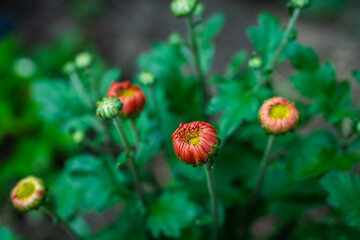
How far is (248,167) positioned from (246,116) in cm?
39

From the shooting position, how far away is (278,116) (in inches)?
36.8

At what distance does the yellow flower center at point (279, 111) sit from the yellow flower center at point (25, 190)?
79cm

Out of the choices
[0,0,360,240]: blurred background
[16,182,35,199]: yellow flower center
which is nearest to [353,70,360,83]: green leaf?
[16,182,35,199]: yellow flower center

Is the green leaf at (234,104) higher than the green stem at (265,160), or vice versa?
the green leaf at (234,104)

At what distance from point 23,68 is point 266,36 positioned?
2.51 m

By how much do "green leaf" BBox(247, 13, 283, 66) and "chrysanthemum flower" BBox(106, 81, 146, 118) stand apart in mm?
516

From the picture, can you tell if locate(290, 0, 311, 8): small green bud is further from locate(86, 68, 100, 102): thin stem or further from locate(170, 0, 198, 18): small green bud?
locate(86, 68, 100, 102): thin stem

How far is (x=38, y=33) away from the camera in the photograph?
3.72 m

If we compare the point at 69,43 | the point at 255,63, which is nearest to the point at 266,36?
the point at 255,63

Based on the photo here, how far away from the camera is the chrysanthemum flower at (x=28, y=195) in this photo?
1.04 m

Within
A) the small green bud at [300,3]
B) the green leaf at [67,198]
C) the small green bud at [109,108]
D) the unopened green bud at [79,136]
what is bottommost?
the green leaf at [67,198]

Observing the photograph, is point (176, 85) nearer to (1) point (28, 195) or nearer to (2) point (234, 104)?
(2) point (234, 104)

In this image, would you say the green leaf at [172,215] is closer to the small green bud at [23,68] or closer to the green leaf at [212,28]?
the green leaf at [212,28]

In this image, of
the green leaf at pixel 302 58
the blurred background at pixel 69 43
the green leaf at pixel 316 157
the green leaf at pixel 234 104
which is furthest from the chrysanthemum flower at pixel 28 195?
the blurred background at pixel 69 43
